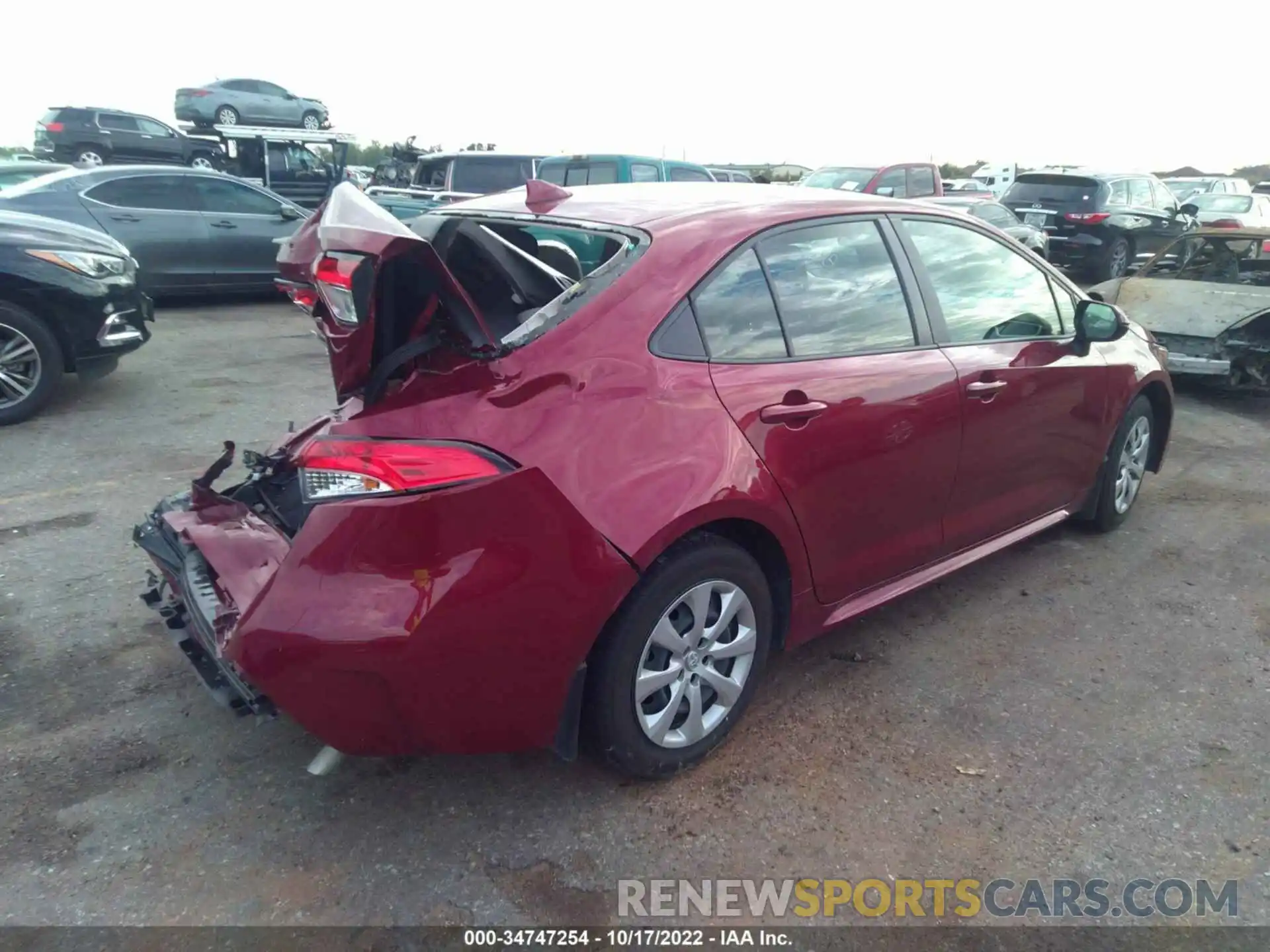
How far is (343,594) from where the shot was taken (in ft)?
7.47

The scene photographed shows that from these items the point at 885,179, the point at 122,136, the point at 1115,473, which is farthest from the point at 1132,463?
the point at 122,136

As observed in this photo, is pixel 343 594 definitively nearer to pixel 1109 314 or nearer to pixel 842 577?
pixel 842 577

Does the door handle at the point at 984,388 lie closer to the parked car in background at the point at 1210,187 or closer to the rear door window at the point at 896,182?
the rear door window at the point at 896,182

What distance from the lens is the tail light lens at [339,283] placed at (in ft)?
7.81

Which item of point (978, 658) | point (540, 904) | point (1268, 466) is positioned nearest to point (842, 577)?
point (978, 658)

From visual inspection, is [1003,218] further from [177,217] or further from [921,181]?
[177,217]

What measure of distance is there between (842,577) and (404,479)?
5.26 ft

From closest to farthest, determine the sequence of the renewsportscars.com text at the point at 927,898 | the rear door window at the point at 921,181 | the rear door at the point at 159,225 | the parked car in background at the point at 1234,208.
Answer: the renewsportscars.com text at the point at 927,898 → the rear door at the point at 159,225 → the rear door window at the point at 921,181 → the parked car in background at the point at 1234,208

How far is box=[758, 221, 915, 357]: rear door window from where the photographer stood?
3041 millimetres

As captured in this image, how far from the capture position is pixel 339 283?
2.44 metres

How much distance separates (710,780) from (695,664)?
384mm

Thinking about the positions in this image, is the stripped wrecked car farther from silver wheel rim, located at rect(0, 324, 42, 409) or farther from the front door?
silver wheel rim, located at rect(0, 324, 42, 409)

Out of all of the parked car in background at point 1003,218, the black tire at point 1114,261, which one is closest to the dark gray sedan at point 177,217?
the parked car in background at point 1003,218

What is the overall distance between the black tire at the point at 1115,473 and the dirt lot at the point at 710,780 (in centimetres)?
49
